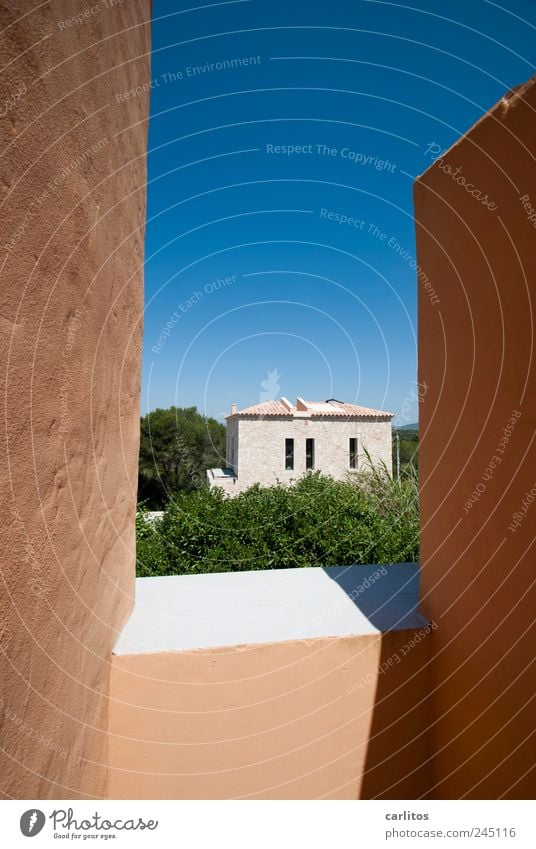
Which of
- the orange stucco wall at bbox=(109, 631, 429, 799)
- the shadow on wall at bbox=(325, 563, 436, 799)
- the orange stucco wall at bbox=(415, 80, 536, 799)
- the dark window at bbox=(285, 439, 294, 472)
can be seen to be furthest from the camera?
the dark window at bbox=(285, 439, 294, 472)

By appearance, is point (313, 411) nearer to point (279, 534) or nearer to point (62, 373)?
point (279, 534)

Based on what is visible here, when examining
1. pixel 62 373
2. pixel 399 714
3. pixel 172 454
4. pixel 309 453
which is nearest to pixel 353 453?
pixel 309 453

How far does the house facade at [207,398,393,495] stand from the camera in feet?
57.1

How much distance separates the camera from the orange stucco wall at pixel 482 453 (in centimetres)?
140

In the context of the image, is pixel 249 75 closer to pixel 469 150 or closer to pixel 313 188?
pixel 313 188

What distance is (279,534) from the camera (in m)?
6.66

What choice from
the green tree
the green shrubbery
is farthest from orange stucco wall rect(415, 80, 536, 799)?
the green tree

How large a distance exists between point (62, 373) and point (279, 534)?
231 inches

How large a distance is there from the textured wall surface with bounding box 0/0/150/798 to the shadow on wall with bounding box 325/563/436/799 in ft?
3.52

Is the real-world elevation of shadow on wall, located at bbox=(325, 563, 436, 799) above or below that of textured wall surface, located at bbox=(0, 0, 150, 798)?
below

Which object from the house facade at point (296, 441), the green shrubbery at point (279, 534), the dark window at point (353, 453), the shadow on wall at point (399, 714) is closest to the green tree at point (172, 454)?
the house facade at point (296, 441)

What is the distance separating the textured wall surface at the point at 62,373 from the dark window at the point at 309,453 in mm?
15916

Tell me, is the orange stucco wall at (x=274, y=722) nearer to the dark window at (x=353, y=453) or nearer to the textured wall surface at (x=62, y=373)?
the textured wall surface at (x=62, y=373)

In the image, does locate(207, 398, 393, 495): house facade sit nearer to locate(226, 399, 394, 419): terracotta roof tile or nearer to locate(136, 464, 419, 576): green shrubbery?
locate(226, 399, 394, 419): terracotta roof tile
